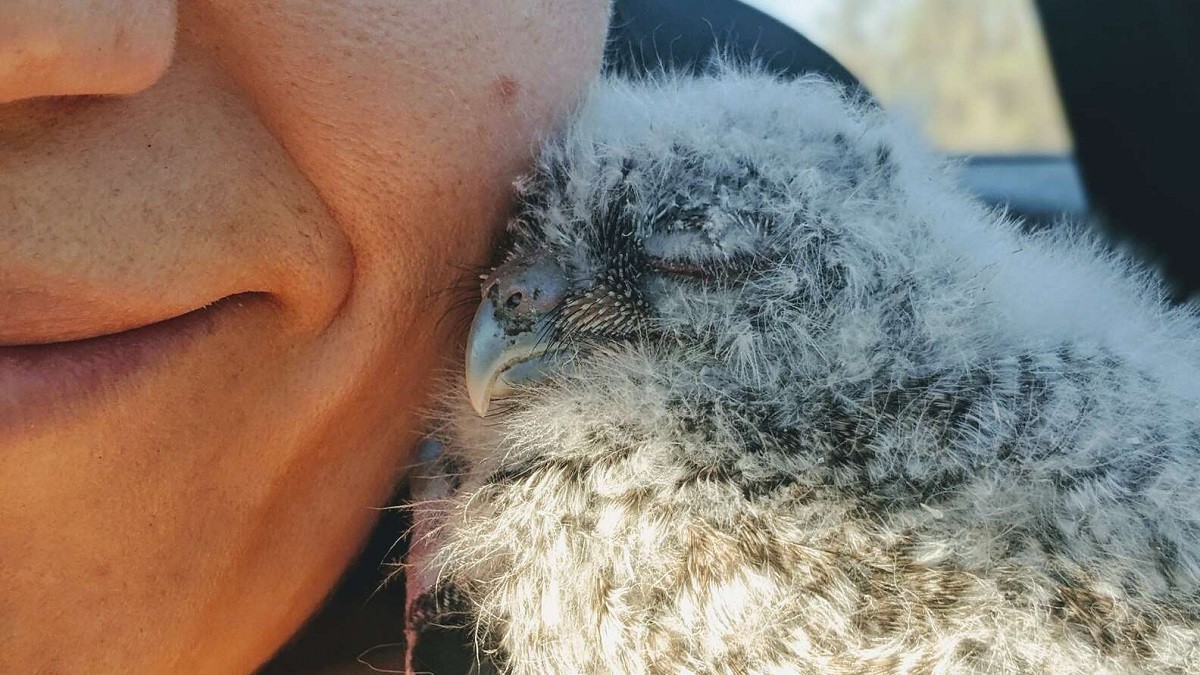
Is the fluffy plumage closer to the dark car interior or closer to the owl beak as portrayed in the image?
the owl beak

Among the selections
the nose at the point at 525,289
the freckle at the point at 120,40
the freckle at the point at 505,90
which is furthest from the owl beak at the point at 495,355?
the freckle at the point at 120,40

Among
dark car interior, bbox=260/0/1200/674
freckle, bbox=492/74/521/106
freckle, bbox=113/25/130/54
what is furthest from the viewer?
dark car interior, bbox=260/0/1200/674

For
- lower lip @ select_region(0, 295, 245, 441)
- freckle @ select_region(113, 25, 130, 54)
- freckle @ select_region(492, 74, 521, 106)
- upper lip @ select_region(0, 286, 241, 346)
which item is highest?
freckle @ select_region(492, 74, 521, 106)

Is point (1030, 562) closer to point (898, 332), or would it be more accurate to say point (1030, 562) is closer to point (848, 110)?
point (898, 332)

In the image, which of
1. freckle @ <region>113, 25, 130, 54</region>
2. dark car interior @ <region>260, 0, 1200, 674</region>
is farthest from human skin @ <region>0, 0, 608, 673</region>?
dark car interior @ <region>260, 0, 1200, 674</region>

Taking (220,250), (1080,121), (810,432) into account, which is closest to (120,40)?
(220,250)

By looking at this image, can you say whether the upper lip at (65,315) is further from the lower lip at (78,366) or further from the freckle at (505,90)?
the freckle at (505,90)
